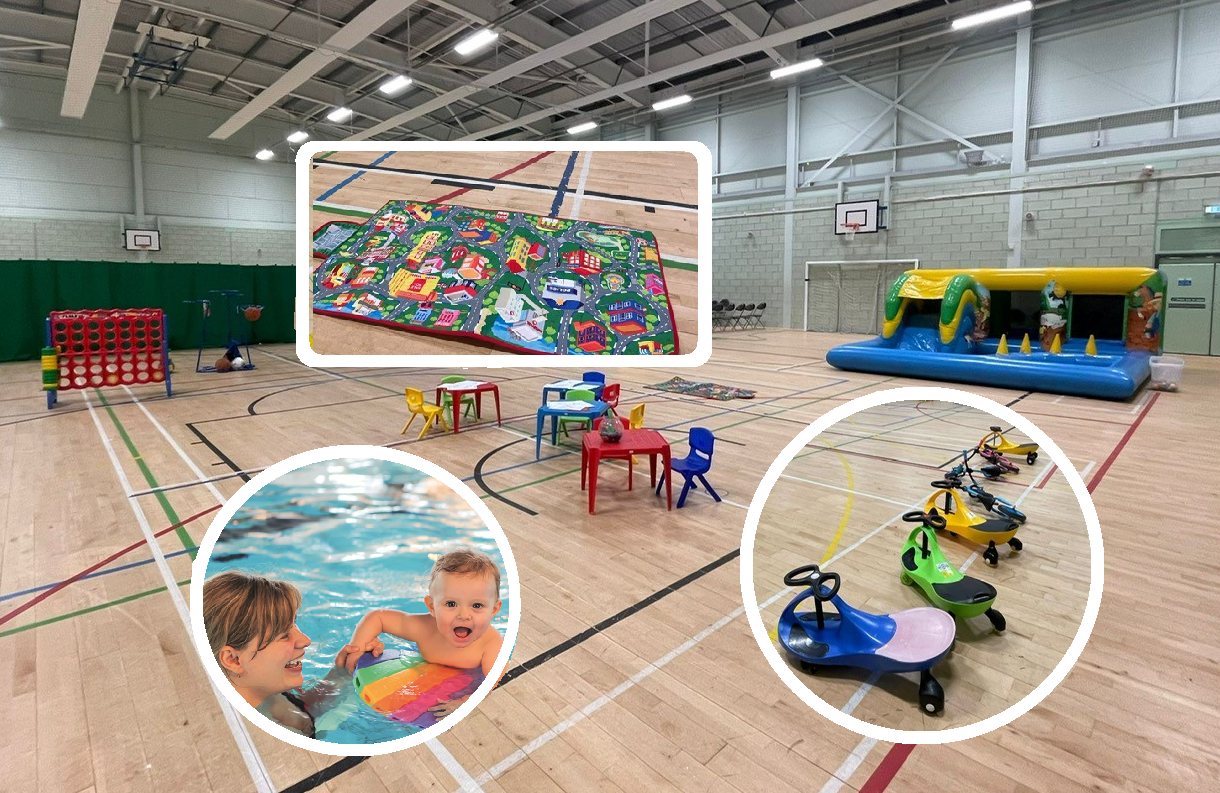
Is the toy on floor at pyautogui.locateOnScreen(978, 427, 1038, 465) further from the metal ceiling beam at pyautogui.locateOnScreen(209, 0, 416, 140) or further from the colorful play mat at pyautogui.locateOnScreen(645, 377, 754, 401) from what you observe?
the metal ceiling beam at pyautogui.locateOnScreen(209, 0, 416, 140)

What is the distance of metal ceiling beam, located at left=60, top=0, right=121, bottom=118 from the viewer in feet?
31.0

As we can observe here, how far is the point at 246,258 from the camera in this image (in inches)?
747

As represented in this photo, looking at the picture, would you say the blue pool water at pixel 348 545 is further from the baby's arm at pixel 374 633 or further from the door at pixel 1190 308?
the door at pixel 1190 308

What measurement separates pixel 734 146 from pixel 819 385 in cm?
1184

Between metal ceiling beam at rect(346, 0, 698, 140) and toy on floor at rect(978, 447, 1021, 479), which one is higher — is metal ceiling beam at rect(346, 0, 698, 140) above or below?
above

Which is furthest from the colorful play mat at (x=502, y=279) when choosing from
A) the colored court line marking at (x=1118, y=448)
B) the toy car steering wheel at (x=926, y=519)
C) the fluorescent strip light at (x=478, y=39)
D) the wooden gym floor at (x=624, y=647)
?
the fluorescent strip light at (x=478, y=39)

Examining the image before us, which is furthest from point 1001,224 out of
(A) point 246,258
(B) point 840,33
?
(A) point 246,258

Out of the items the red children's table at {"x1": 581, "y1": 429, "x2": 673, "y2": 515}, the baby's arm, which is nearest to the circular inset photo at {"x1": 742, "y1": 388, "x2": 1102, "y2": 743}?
the baby's arm

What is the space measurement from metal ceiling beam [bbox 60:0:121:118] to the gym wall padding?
354cm

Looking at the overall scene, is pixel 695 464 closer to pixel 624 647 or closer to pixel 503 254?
pixel 624 647

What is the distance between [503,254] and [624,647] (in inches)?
73.1

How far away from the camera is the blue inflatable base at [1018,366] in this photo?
299 inches

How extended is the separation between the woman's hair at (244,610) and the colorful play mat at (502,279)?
0.40 metres

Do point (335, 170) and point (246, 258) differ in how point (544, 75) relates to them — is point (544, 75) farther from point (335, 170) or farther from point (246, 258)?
point (335, 170)
